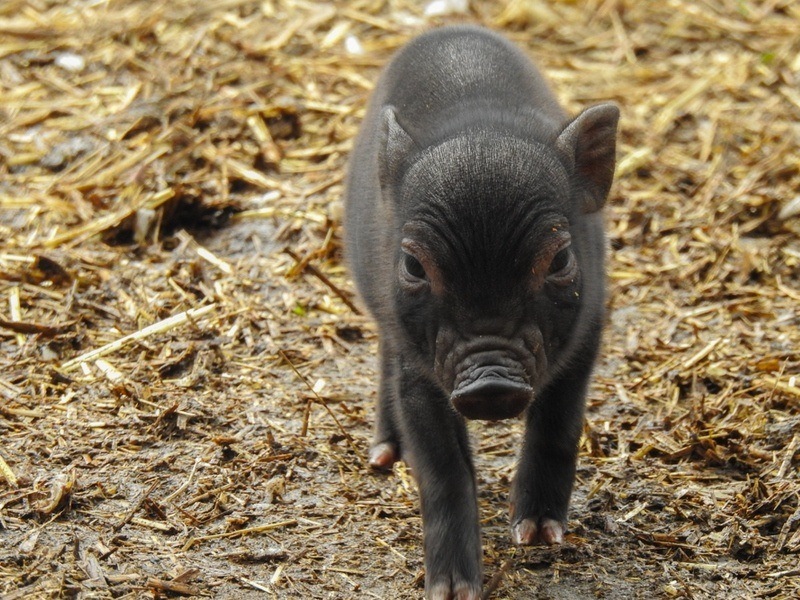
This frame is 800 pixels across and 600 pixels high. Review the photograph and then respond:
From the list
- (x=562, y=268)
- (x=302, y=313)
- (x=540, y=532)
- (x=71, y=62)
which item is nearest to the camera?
(x=562, y=268)

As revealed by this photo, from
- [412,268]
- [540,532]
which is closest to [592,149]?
[412,268]

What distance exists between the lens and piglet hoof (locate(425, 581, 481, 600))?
16.8 ft

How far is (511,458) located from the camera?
651 cm

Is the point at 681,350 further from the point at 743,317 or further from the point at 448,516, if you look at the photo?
the point at 448,516

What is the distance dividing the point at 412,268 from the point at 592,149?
3.42 feet

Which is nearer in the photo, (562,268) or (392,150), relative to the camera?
(562,268)

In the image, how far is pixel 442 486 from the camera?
17.5 ft

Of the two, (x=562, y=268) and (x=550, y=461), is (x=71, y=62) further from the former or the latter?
(x=562, y=268)

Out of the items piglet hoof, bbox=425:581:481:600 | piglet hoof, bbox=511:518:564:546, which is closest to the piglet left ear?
piglet hoof, bbox=511:518:564:546

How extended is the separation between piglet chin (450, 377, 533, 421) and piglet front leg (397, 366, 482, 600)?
713 mm

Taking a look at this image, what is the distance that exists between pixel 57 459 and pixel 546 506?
93.4 inches

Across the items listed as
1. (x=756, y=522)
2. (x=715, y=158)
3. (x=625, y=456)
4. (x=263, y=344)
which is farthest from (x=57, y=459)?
(x=715, y=158)

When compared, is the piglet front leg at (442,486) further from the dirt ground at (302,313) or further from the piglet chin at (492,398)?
the piglet chin at (492,398)

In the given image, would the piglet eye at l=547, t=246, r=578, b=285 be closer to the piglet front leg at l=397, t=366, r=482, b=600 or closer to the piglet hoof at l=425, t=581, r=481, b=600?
the piglet front leg at l=397, t=366, r=482, b=600
